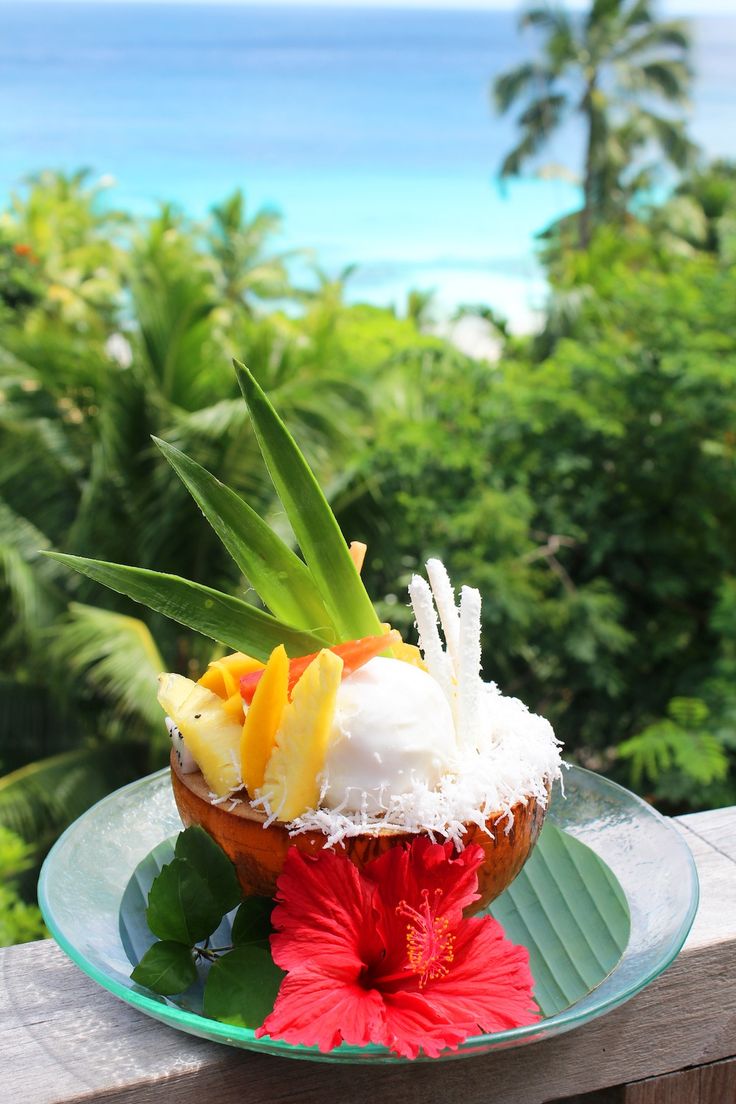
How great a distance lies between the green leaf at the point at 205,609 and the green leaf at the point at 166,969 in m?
0.21

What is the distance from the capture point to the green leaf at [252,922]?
76 centimetres

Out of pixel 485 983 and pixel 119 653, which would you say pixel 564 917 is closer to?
pixel 485 983

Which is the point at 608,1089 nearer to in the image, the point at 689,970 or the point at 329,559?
the point at 689,970

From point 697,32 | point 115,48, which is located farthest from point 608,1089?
point 115,48

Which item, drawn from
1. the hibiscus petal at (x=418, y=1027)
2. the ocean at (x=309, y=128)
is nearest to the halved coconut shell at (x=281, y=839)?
the hibiscus petal at (x=418, y=1027)

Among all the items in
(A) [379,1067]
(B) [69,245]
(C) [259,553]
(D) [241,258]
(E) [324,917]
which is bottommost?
(A) [379,1067]

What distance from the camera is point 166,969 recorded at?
0.72m

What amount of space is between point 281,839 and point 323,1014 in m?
0.14

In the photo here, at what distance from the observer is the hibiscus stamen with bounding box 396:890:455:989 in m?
0.69

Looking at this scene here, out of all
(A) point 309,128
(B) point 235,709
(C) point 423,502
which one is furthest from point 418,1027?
(A) point 309,128

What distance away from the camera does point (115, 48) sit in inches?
3312

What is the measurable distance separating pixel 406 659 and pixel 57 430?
5851mm

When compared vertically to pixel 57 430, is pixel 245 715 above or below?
below

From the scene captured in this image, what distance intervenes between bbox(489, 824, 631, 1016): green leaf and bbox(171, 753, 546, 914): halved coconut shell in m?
0.04
